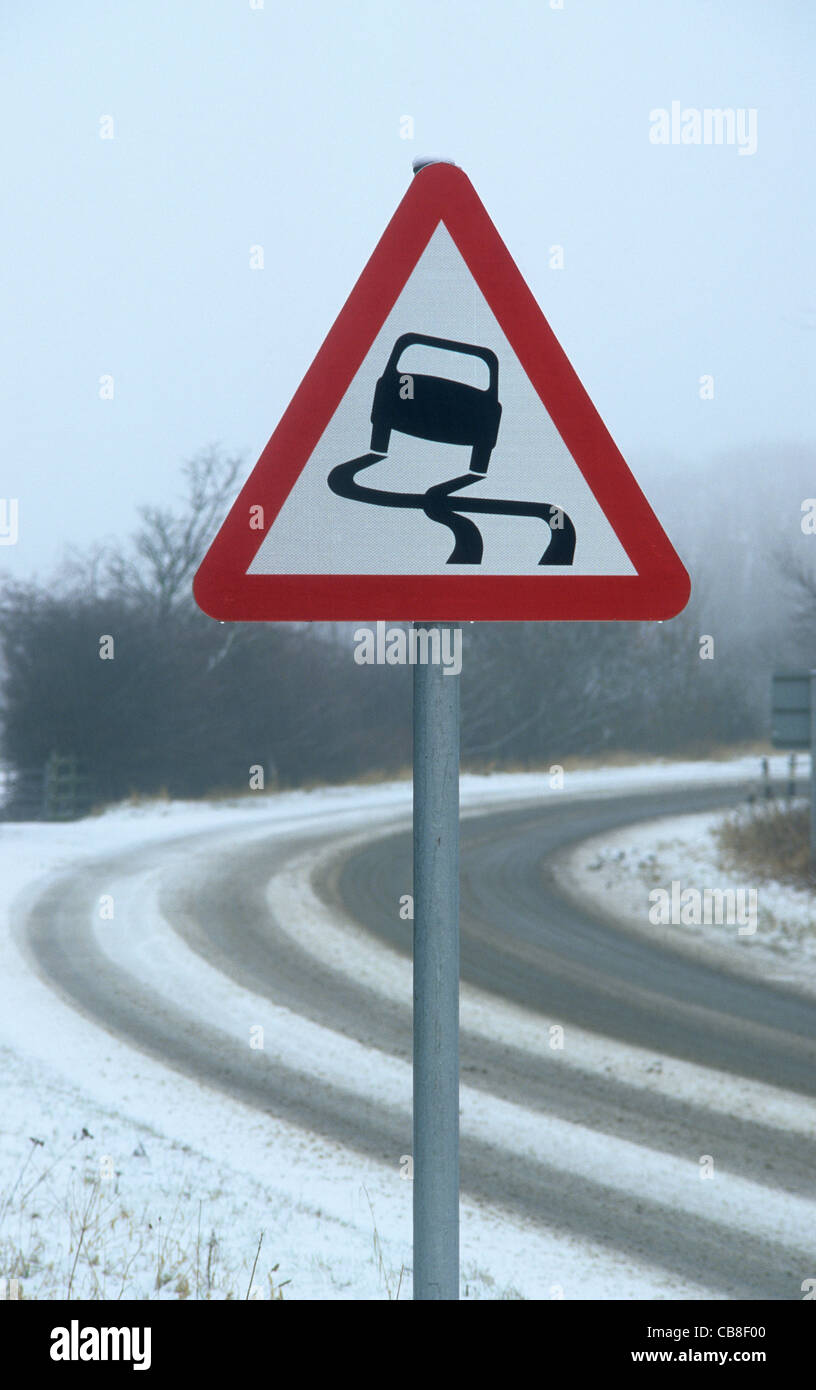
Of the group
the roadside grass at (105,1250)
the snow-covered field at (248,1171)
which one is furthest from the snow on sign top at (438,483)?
the snow-covered field at (248,1171)

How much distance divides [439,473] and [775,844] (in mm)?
11779

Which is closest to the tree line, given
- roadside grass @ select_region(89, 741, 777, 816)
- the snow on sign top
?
roadside grass @ select_region(89, 741, 777, 816)

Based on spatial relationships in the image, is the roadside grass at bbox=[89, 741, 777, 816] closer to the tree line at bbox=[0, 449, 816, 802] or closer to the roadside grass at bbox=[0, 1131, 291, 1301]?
the tree line at bbox=[0, 449, 816, 802]

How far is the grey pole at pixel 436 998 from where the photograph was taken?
1.45 metres

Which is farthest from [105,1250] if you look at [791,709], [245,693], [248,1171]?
[245,693]

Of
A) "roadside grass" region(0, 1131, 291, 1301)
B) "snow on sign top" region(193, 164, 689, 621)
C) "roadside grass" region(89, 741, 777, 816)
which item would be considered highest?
"snow on sign top" region(193, 164, 689, 621)

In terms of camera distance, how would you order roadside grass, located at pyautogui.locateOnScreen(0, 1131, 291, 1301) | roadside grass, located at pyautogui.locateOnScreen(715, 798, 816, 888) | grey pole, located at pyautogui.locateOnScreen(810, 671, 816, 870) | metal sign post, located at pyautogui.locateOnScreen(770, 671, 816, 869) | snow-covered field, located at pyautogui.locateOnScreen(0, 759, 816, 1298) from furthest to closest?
roadside grass, located at pyautogui.locateOnScreen(715, 798, 816, 888) → metal sign post, located at pyautogui.locateOnScreen(770, 671, 816, 869) → grey pole, located at pyautogui.locateOnScreen(810, 671, 816, 870) → snow-covered field, located at pyautogui.locateOnScreen(0, 759, 816, 1298) → roadside grass, located at pyautogui.locateOnScreen(0, 1131, 291, 1301)

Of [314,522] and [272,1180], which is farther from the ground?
[314,522]

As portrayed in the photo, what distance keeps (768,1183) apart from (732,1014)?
2.54m

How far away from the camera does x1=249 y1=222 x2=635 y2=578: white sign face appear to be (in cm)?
155

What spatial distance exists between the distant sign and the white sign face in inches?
413
